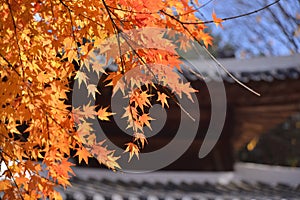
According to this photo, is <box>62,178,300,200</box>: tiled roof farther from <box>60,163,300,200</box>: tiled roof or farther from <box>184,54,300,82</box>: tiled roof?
<box>184,54,300,82</box>: tiled roof

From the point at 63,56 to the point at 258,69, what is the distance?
2.74 m

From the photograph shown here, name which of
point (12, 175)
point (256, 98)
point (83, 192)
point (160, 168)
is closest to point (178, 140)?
point (160, 168)

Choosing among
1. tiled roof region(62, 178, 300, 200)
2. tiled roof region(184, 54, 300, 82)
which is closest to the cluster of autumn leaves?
tiled roof region(62, 178, 300, 200)

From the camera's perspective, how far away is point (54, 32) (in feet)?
5.66

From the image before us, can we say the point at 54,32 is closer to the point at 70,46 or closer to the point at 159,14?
the point at 70,46

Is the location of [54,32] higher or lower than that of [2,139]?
higher

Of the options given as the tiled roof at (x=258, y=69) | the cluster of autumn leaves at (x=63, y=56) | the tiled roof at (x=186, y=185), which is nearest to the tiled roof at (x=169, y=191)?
the tiled roof at (x=186, y=185)

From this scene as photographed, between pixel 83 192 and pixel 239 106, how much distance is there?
1813 millimetres

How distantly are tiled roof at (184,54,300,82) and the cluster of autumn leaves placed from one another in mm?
2064

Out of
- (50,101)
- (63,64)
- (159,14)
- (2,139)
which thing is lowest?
(2,139)

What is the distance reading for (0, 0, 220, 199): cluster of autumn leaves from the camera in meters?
1.63

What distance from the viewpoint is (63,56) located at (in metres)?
1.75

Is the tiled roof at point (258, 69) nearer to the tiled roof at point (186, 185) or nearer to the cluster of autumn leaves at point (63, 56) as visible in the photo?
the tiled roof at point (186, 185)

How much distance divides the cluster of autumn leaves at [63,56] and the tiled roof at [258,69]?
2064 mm
